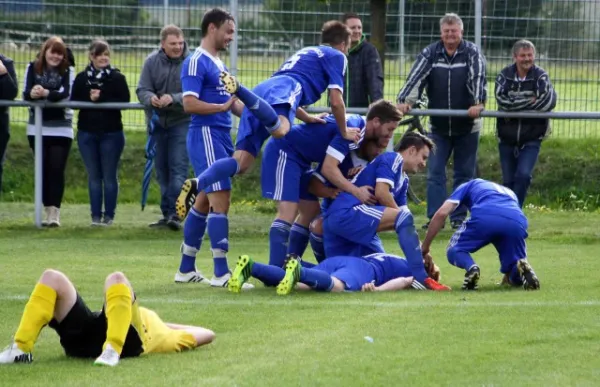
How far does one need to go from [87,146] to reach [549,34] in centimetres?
624

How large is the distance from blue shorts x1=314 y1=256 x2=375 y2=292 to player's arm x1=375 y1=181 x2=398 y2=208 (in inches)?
20.7

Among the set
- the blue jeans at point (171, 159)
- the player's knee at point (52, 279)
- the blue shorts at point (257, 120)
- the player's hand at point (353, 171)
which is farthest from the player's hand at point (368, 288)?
the blue jeans at point (171, 159)

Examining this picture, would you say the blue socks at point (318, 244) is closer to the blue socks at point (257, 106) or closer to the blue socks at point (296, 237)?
the blue socks at point (296, 237)

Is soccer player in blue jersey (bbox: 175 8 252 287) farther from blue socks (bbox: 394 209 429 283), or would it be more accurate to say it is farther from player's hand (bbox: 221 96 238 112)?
blue socks (bbox: 394 209 429 283)

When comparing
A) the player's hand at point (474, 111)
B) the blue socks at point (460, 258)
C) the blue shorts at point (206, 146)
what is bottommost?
the blue socks at point (460, 258)

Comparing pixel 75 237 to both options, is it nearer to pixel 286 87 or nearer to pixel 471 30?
pixel 286 87

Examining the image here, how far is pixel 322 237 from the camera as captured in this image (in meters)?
10.7

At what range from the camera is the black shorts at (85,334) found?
6.64 meters

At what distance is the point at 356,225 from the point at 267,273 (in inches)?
39.2

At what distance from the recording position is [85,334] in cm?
670

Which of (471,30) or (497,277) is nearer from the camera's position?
(497,277)

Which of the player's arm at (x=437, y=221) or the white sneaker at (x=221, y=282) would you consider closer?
the player's arm at (x=437, y=221)

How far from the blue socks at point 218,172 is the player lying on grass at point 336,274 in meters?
0.86

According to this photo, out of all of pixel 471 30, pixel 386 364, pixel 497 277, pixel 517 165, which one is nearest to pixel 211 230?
pixel 497 277
